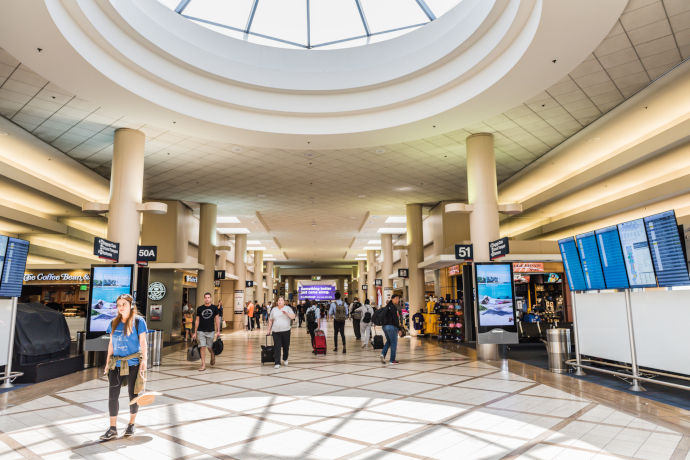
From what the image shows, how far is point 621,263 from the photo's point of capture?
7355mm

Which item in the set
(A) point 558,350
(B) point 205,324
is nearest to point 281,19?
(B) point 205,324

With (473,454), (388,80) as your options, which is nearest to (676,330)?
(473,454)

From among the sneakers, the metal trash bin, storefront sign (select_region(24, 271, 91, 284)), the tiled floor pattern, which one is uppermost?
storefront sign (select_region(24, 271, 91, 284))

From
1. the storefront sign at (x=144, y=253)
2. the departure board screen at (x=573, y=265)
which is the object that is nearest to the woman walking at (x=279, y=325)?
the storefront sign at (x=144, y=253)

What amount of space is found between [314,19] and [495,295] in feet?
26.5

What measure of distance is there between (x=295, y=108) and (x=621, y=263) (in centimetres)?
772

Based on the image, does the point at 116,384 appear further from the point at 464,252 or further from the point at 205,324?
the point at 464,252

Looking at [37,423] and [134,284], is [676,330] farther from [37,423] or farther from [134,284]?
[134,284]

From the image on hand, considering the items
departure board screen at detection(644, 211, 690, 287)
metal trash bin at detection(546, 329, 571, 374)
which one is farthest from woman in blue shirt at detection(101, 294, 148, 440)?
metal trash bin at detection(546, 329, 571, 374)

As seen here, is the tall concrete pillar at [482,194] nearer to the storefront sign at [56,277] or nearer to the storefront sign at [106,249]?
the storefront sign at [106,249]

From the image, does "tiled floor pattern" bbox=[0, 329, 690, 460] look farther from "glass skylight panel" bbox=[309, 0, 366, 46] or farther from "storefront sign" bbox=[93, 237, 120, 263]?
"glass skylight panel" bbox=[309, 0, 366, 46]

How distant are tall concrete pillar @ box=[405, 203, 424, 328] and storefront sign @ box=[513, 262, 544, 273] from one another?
470 cm

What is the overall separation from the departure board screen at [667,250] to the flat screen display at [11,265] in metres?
10.2

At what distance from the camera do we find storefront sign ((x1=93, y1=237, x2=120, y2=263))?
9.46 metres
